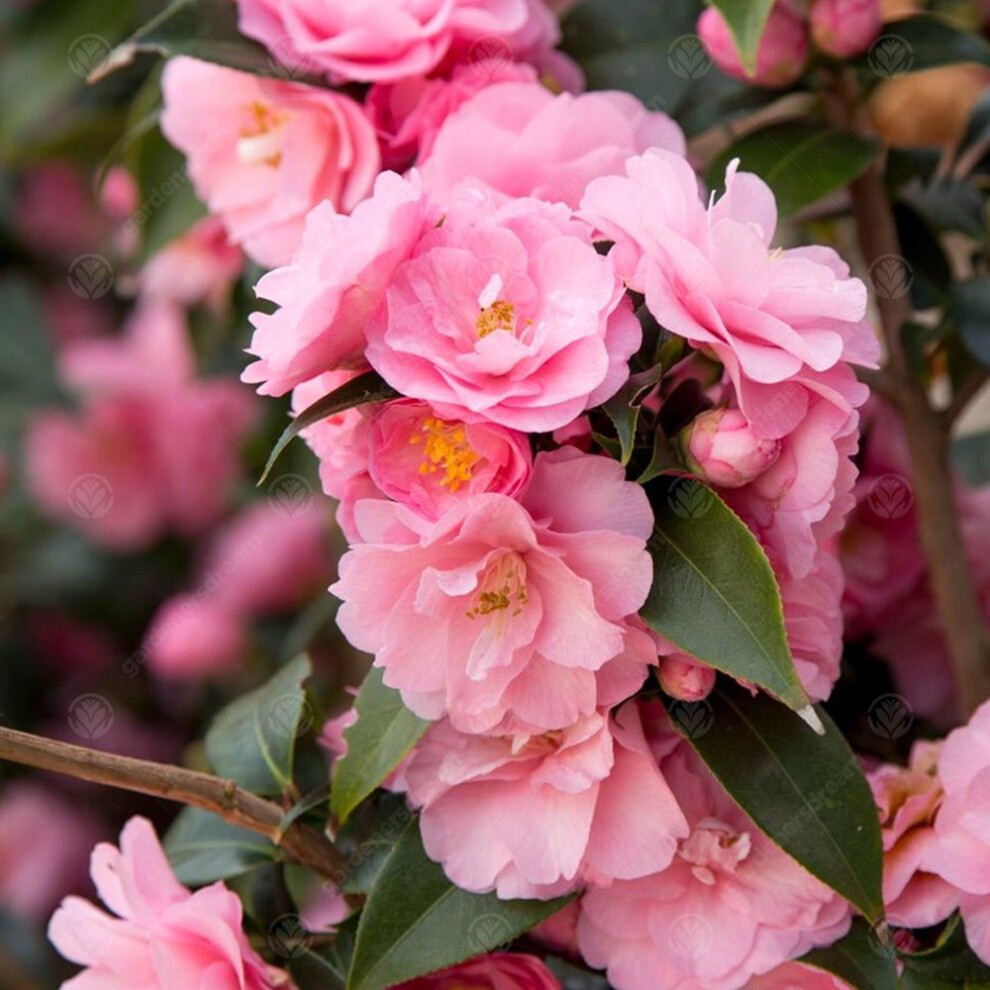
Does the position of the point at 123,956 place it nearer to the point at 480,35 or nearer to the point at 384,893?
the point at 384,893

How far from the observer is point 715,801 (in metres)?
0.65

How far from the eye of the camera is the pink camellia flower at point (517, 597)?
55 cm

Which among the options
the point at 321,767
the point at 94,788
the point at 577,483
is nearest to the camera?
the point at 577,483

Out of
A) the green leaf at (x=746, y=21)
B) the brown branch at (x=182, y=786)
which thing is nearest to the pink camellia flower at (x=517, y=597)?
the brown branch at (x=182, y=786)

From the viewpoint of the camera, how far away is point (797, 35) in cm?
78

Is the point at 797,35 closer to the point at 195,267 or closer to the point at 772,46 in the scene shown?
the point at 772,46

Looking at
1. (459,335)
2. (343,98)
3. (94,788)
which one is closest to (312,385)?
(459,335)

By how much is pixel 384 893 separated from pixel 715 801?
148 mm

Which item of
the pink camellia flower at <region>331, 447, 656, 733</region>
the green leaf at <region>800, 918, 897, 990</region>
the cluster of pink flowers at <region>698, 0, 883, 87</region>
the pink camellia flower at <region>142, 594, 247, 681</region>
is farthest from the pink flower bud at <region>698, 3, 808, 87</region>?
the pink camellia flower at <region>142, 594, 247, 681</region>

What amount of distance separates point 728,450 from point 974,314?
1.01 feet

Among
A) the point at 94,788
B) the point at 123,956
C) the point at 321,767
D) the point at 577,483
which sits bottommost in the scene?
the point at 94,788

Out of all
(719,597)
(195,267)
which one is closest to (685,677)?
(719,597)

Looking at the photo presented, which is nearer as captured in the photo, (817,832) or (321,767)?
(817,832)

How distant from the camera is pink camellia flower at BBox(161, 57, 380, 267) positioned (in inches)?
29.8
